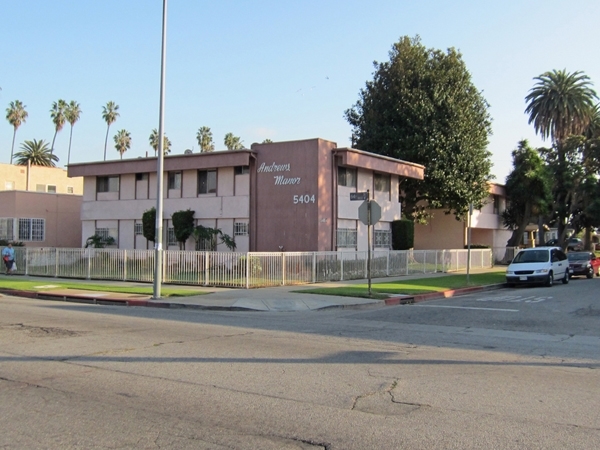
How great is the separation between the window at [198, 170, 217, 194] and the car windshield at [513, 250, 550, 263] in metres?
15.4

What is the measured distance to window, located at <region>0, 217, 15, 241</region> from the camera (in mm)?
36469

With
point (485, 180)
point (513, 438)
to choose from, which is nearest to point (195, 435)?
point (513, 438)

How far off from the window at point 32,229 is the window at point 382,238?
20796 millimetres

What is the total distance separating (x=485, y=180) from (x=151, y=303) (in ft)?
92.2

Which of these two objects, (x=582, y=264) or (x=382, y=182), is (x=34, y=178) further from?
(x=582, y=264)

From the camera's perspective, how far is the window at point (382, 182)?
33.5m

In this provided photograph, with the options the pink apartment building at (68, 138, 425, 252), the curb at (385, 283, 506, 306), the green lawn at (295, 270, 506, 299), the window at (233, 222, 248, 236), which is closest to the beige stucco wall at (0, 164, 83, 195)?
the pink apartment building at (68, 138, 425, 252)

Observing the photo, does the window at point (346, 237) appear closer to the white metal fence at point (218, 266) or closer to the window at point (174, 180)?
the white metal fence at point (218, 266)

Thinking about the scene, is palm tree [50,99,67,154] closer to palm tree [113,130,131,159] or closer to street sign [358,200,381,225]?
palm tree [113,130,131,159]

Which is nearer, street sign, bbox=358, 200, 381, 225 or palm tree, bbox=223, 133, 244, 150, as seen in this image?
street sign, bbox=358, 200, 381, 225

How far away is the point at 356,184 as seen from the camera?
31.5 meters

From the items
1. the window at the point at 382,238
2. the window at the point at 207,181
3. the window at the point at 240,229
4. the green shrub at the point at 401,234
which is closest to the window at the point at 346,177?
the window at the point at 382,238

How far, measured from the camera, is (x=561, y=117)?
5231 cm

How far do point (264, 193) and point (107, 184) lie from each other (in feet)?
36.8
